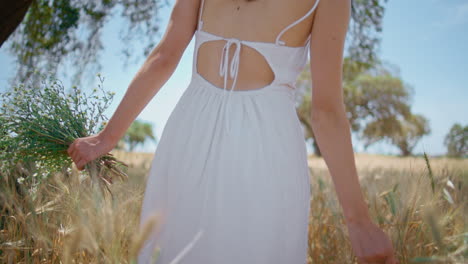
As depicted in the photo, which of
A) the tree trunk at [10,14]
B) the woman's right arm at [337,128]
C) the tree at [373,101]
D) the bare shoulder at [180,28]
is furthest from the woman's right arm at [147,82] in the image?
the tree at [373,101]

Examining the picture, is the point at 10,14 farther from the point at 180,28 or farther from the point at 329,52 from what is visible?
the point at 329,52

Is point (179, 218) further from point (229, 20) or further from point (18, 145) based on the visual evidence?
point (18, 145)

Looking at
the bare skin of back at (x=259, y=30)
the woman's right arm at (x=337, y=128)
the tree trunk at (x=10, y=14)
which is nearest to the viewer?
the woman's right arm at (x=337, y=128)

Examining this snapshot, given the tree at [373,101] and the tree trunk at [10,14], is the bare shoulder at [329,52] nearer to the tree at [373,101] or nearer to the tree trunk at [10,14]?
the tree trunk at [10,14]

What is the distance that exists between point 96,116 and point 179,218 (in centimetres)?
70

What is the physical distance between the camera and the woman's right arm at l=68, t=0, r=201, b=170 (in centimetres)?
127

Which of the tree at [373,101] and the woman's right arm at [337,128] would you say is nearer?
the woman's right arm at [337,128]

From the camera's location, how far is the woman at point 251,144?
109cm

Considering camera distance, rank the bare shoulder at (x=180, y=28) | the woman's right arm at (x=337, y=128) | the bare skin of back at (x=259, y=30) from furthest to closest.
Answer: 1. the bare shoulder at (x=180, y=28)
2. the bare skin of back at (x=259, y=30)
3. the woman's right arm at (x=337, y=128)

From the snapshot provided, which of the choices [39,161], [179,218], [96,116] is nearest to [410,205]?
[179,218]

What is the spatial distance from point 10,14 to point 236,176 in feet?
6.65

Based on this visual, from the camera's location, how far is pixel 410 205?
4.84 feet

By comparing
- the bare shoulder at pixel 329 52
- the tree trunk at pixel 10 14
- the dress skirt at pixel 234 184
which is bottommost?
the dress skirt at pixel 234 184

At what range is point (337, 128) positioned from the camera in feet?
3.65
